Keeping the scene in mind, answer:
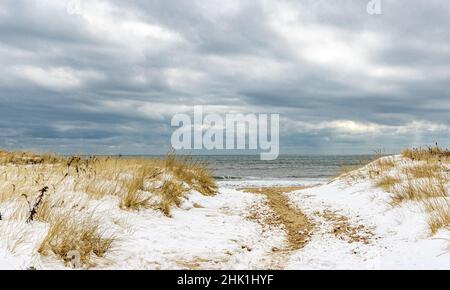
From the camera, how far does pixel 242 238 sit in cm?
773

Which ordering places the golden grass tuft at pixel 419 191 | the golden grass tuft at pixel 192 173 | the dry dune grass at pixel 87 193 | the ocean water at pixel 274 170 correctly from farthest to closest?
the ocean water at pixel 274 170
the golden grass tuft at pixel 192 173
the golden grass tuft at pixel 419 191
the dry dune grass at pixel 87 193

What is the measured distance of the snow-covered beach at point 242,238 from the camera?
5.46m

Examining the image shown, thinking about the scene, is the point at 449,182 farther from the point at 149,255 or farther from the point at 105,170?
the point at 105,170

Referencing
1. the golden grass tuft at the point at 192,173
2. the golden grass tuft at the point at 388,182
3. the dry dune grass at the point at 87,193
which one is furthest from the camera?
the golden grass tuft at the point at 192,173

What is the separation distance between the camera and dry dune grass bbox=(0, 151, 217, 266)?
18.3 feet

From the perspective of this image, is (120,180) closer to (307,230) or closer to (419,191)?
(307,230)

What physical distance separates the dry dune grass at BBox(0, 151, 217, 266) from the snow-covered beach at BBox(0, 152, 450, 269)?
9 cm

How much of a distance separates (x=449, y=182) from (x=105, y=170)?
930 cm

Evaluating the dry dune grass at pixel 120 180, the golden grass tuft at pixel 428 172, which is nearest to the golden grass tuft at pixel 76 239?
the dry dune grass at pixel 120 180

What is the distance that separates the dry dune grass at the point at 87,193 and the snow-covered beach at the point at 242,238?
95 mm

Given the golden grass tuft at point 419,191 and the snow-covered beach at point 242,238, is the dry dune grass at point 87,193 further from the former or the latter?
the golden grass tuft at point 419,191

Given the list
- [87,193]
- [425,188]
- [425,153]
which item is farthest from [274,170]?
[87,193]

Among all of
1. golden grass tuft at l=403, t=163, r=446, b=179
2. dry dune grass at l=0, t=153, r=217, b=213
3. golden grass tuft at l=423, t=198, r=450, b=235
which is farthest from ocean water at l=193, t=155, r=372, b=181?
golden grass tuft at l=423, t=198, r=450, b=235
